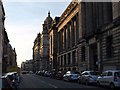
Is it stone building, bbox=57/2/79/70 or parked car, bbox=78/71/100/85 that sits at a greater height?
stone building, bbox=57/2/79/70

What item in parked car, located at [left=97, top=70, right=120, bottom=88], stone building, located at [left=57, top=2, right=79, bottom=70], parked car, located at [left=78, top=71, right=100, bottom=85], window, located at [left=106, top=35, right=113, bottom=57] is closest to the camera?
parked car, located at [left=97, top=70, right=120, bottom=88]

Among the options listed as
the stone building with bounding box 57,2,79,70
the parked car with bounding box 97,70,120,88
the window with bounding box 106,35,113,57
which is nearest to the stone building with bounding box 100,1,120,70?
the window with bounding box 106,35,113,57

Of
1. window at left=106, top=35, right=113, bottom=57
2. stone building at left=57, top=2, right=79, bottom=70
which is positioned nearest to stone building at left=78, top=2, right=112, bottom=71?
window at left=106, top=35, right=113, bottom=57

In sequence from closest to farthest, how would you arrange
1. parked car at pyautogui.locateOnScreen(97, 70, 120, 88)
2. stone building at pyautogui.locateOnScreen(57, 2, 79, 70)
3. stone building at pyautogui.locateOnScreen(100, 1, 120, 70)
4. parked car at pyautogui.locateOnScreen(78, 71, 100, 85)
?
parked car at pyautogui.locateOnScreen(97, 70, 120, 88) → parked car at pyautogui.locateOnScreen(78, 71, 100, 85) → stone building at pyautogui.locateOnScreen(100, 1, 120, 70) → stone building at pyautogui.locateOnScreen(57, 2, 79, 70)

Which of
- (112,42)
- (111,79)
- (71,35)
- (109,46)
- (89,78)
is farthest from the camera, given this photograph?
(71,35)

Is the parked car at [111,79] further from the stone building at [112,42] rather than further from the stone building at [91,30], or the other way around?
the stone building at [91,30]

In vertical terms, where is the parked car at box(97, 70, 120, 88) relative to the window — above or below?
below

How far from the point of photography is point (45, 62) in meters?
152

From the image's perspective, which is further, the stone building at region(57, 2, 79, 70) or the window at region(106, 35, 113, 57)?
the stone building at region(57, 2, 79, 70)

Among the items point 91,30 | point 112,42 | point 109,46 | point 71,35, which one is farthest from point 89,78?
point 71,35

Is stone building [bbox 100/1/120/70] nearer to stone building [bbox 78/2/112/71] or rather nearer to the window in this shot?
the window

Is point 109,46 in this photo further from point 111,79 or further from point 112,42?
point 111,79

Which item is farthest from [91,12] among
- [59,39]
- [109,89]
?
[59,39]

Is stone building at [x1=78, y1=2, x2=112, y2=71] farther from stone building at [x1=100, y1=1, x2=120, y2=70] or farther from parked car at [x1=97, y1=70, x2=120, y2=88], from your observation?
parked car at [x1=97, y1=70, x2=120, y2=88]
